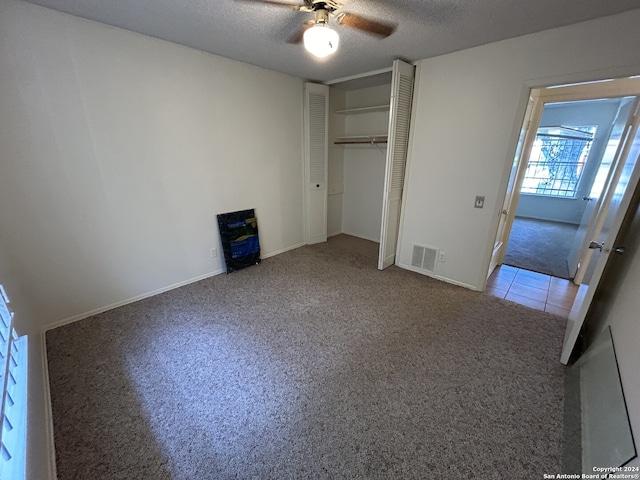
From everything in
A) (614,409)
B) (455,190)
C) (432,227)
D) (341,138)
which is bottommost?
(614,409)

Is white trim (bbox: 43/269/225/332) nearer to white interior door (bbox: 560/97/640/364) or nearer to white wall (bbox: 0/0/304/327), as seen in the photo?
white wall (bbox: 0/0/304/327)

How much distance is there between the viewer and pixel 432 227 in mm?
3086

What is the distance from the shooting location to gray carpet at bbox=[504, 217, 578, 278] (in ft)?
11.6

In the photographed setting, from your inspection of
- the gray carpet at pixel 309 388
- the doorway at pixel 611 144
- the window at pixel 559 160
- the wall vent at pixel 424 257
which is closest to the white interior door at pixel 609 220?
the doorway at pixel 611 144

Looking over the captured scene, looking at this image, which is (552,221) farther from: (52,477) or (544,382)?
(52,477)

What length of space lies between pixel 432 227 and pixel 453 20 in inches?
75.4

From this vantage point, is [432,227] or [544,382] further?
[432,227]

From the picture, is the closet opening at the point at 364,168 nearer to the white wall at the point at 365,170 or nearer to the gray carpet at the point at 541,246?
the white wall at the point at 365,170

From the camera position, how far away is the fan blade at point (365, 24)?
1.61 metres

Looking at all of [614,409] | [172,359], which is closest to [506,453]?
[614,409]

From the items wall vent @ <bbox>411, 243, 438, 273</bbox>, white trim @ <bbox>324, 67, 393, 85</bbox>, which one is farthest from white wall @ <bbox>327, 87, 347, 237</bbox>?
wall vent @ <bbox>411, 243, 438, 273</bbox>

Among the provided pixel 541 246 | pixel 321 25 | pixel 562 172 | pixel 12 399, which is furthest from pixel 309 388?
pixel 562 172

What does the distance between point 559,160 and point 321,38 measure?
24.4 ft

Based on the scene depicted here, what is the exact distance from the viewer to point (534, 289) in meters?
2.94
